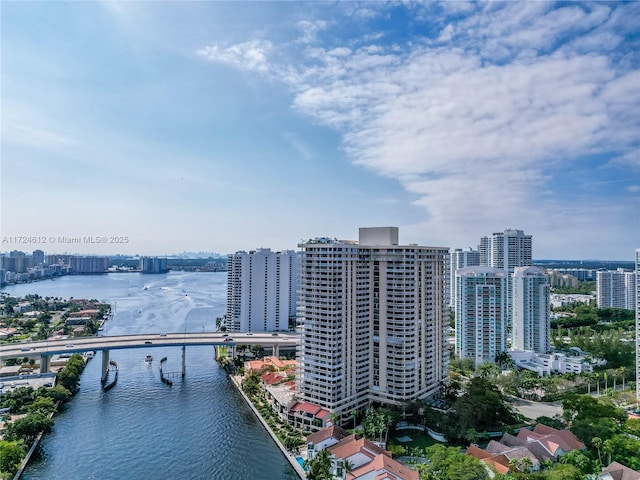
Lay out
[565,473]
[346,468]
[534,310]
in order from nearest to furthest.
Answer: [565,473], [346,468], [534,310]

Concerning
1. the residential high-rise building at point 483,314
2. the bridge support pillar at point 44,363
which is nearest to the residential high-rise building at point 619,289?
the residential high-rise building at point 483,314

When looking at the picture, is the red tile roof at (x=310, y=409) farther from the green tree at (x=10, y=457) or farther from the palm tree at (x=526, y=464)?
the green tree at (x=10, y=457)

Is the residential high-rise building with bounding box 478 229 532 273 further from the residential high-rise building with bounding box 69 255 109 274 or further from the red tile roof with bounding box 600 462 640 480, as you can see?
the residential high-rise building with bounding box 69 255 109 274

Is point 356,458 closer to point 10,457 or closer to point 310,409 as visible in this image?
point 310,409

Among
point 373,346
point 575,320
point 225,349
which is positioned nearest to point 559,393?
point 373,346

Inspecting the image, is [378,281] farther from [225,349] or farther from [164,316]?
[164,316]

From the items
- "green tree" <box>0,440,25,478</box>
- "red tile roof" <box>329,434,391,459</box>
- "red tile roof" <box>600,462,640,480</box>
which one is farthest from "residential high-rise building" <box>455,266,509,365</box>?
"green tree" <box>0,440,25,478</box>

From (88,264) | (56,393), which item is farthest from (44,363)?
(88,264)
